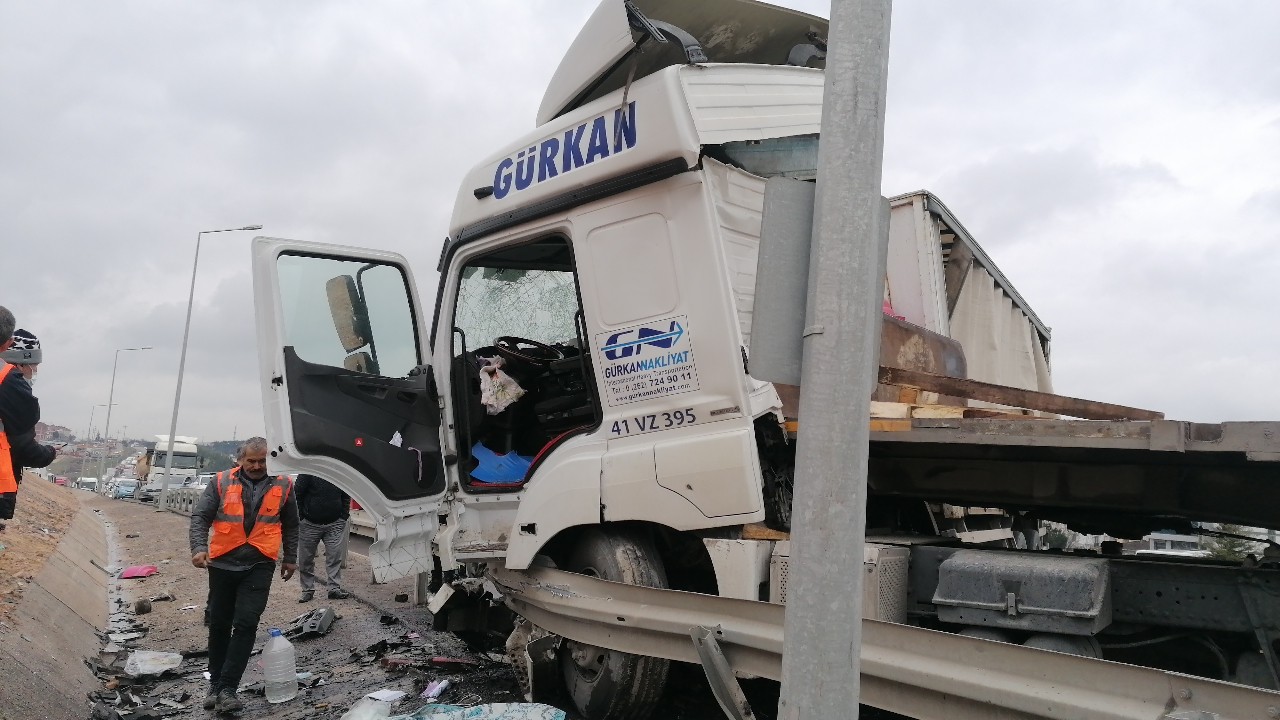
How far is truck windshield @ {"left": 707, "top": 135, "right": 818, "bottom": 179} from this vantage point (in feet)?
12.6

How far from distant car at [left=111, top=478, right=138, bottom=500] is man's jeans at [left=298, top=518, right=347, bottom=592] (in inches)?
1626

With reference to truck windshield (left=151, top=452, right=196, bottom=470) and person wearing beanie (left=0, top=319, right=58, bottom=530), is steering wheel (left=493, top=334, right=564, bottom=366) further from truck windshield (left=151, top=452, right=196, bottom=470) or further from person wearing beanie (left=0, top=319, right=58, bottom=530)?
truck windshield (left=151, top=452, right=196, bottom=470)

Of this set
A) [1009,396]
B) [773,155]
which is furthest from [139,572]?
[1009,396]

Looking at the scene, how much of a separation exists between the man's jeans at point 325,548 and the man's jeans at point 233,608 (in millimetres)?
2865

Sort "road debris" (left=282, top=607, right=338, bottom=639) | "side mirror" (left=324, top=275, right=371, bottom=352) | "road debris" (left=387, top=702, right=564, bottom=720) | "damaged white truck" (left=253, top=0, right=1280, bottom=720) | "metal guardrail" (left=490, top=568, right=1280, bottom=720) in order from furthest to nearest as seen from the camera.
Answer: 1. "road debris" (left=282, top=607, right=338, bottom=639)
2. "side mirror" (left=324, top=275, right=371, bottom=352)
3. "road debris" (left=387, top=702, right=564, bottom=720)
4. "damaged white truck" (left=253, top=0, right=1280, bottom=720)
5. "metal guardrail" (left=490, top=568, right=1280, bottom=720)

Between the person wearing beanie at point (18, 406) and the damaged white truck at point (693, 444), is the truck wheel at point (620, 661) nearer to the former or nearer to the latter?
the damaged white truck at point (693, 444)

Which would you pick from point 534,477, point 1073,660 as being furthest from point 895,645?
point 534,477

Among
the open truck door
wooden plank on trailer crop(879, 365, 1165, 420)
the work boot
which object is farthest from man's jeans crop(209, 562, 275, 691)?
wooden plank on trailer crop(879, 365, 1165, 420)

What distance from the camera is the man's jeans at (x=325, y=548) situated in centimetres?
799

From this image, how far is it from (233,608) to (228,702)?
0.58 metres

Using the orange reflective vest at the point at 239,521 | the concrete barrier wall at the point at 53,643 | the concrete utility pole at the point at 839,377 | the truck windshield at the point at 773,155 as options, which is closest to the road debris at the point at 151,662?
the concrete barrier wall at the point at 53,643

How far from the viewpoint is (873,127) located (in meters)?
2.20

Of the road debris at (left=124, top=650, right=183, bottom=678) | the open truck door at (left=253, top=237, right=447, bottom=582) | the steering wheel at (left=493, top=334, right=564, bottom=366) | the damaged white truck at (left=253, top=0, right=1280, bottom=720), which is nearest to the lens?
the damaged white truck at (left=253, top=0, right=1280, bottom=720)

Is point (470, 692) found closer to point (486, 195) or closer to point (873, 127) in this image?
point (486, 195)
